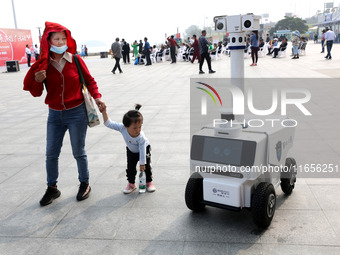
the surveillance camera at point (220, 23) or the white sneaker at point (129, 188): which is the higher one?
the surveillance camera at point (220, 23)

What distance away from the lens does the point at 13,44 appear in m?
31.1

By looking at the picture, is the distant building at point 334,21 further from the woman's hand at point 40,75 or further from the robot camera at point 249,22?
the woman's hand at point 40,75

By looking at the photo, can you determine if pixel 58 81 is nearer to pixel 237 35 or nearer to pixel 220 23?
pixel 220 23

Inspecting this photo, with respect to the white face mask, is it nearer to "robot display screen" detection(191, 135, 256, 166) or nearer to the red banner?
"robot display screen" detection(191, 135, 256, 166)

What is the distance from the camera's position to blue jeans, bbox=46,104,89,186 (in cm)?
361

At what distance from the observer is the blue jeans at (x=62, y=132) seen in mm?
3611

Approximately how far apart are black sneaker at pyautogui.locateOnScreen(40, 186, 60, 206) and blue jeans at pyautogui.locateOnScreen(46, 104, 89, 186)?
6 cm

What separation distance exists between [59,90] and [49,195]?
3.71 ft

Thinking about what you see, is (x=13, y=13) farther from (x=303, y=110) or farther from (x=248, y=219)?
(x=248, y=219)

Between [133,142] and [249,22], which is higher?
[249,22]

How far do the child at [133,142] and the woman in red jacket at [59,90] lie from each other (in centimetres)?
29

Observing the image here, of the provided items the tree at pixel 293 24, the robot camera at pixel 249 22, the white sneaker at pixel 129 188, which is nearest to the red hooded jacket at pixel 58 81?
the white sneaker at pixel 129 188

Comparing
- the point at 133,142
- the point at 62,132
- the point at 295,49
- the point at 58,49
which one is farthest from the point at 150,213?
the point at 295,49

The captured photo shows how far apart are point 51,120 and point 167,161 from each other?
1777mm
